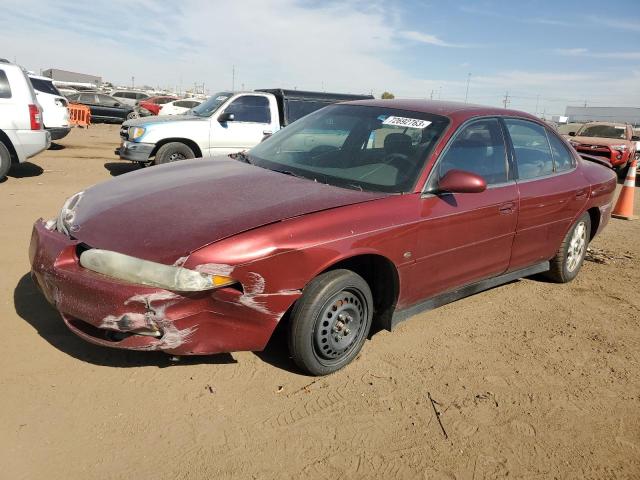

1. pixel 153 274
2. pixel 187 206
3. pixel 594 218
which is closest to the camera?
pixel 153 274

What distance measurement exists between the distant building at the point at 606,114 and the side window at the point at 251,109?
4183 cm

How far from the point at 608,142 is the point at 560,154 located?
1078cm

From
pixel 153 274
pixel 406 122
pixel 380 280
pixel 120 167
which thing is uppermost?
pixel 406 122

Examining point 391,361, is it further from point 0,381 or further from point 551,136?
point 551,136

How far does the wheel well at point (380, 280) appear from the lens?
3162mm

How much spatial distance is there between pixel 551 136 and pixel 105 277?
155 inches

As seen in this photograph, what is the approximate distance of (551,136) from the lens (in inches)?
183

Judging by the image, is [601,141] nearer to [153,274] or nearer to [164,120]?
[164,120]

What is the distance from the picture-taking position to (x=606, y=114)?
179 feet

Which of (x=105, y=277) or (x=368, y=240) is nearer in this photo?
(x=105, y=277)

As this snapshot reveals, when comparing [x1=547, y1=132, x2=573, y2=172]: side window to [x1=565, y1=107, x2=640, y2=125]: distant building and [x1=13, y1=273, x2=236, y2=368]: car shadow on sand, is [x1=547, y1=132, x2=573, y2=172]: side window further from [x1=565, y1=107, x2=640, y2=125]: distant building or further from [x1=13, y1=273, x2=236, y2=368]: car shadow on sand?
[x1=565, y1=107, x2=640, y2=125]: distant building

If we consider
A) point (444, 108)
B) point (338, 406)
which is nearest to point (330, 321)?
point (338, 406)

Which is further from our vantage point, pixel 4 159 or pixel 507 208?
pixel 4 159

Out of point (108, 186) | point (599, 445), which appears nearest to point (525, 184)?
point (599, 445)
